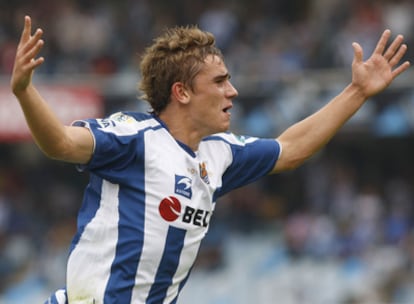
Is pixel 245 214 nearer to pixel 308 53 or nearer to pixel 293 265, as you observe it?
pixel 293 265

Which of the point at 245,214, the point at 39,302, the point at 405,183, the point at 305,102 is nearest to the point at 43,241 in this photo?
the point at 39,302

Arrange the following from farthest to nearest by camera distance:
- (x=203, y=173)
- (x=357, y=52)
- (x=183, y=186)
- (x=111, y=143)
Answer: (x=357, y=52)
(x=203, y=173)
(x=183, y=186)
(x=111, y=143)

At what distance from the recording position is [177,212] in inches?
201

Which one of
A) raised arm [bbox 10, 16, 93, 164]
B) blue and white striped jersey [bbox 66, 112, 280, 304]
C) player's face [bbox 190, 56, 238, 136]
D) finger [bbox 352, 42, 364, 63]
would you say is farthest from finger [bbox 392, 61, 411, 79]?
raised arm [bbox 10, 16, 93, 164]

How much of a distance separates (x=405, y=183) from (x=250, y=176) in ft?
35.0

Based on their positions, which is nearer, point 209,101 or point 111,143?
point 111,143

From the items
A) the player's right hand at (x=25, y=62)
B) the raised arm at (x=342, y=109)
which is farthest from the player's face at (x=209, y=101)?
the player's right hand at (x=25, y=62)

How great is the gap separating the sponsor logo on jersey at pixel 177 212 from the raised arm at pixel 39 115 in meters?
0.51

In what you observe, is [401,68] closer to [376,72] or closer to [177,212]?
[376,72]

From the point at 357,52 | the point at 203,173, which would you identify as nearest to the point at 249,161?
the point at 203,173

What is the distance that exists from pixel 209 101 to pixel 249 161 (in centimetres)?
52

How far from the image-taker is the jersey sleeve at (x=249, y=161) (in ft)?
18.4

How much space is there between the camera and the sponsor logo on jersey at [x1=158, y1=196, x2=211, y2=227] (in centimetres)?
506

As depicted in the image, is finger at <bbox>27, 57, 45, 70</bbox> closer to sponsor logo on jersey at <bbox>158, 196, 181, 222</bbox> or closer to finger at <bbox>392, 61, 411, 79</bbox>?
sponsor logo on jersey at <bbox>158, 196, 181, 222</bbox>
